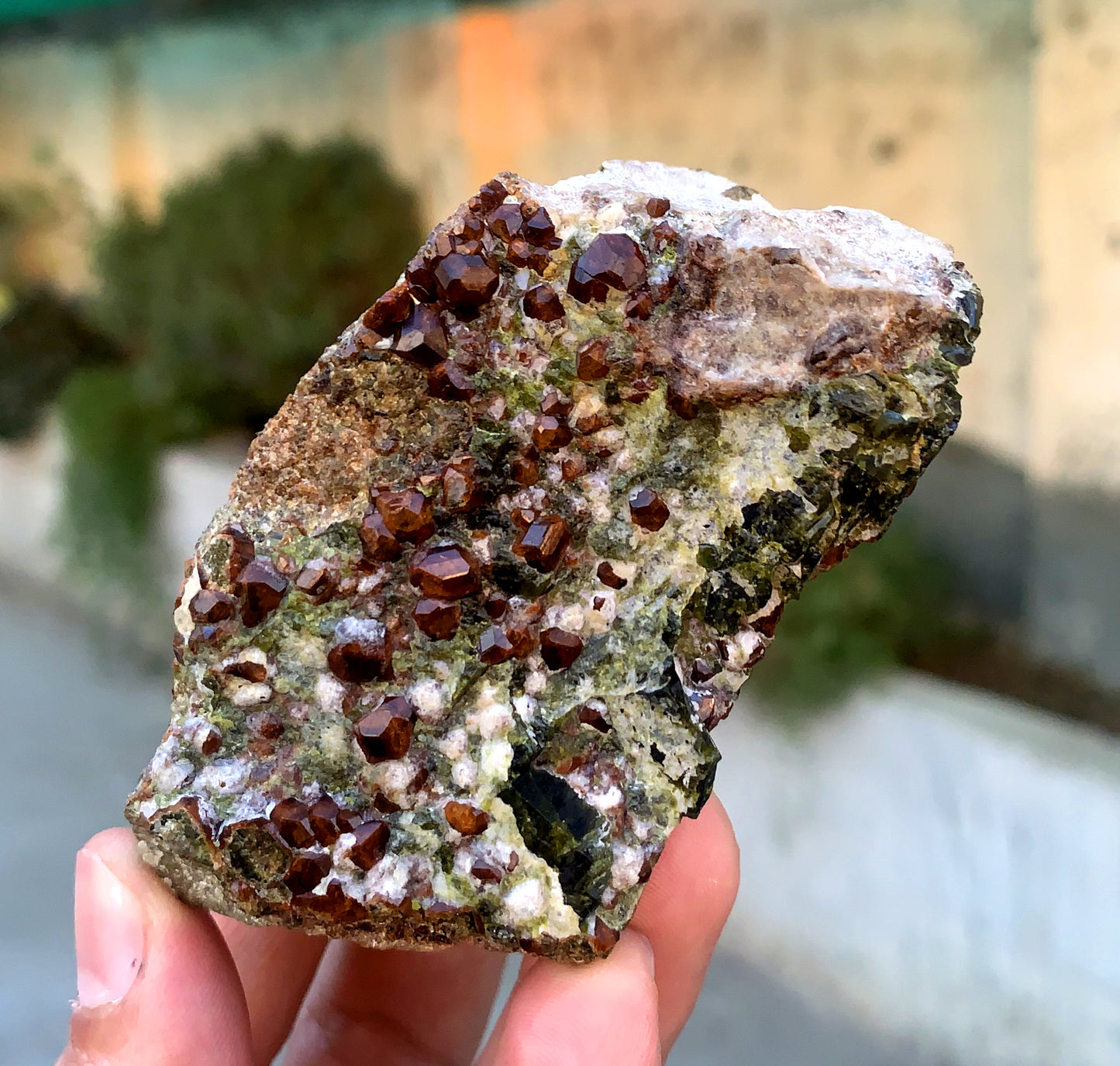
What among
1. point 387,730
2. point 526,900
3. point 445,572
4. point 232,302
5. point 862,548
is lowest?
point 232,302

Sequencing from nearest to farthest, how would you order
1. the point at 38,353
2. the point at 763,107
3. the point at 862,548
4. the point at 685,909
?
the point at 685,909 < the point at 862,548 < the point at 763,107 < the point at 38,353

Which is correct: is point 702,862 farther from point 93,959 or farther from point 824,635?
point 824,635

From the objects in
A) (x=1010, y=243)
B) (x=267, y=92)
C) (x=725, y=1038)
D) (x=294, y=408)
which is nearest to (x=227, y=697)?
(x=294, y=408)

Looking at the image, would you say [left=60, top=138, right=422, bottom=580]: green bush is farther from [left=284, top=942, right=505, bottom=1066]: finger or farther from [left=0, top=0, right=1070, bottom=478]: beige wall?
[left=284, top=942, right=505, bottom=1066]: finger

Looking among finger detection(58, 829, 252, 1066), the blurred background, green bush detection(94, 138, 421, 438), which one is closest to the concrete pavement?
the blurred background

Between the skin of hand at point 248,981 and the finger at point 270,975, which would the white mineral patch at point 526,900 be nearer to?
the skin of hand at point 248,981

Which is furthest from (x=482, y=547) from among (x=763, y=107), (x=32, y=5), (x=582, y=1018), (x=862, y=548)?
(x=32, y=5)

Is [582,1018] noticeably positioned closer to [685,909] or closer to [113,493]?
[685,909]
